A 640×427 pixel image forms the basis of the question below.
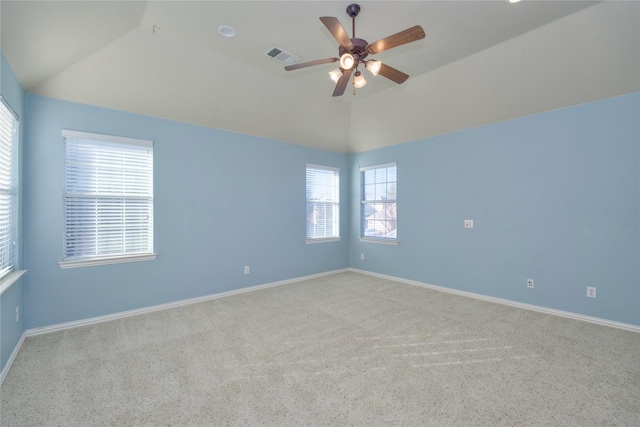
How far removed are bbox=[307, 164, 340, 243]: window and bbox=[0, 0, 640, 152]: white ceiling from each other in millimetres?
1561

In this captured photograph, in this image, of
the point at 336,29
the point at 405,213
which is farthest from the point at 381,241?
the point at 336,29

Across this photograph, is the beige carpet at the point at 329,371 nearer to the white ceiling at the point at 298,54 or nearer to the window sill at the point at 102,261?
the window sill at the point at 102,261

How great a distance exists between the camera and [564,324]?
3139 millimetres

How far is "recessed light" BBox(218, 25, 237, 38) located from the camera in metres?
2.67

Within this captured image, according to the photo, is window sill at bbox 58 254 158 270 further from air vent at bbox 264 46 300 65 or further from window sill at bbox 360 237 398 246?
window sill at bbox 360 237 398 246

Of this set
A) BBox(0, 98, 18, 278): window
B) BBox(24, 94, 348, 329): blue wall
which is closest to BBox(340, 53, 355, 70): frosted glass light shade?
BBox(24, 94, 348, 329): blue wall

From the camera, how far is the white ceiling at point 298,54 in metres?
2.38

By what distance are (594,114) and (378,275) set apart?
3798 millimetres

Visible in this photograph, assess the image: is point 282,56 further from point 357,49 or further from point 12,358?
point 12,358

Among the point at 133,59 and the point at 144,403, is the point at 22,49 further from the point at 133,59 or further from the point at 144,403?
the point at 144,403

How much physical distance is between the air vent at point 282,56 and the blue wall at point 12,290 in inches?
88.2

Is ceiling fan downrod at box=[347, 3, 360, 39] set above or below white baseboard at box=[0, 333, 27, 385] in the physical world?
above

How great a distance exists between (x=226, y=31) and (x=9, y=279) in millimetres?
2994

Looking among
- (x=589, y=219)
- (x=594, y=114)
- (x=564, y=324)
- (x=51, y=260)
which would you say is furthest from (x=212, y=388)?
(x=594, y=114)
